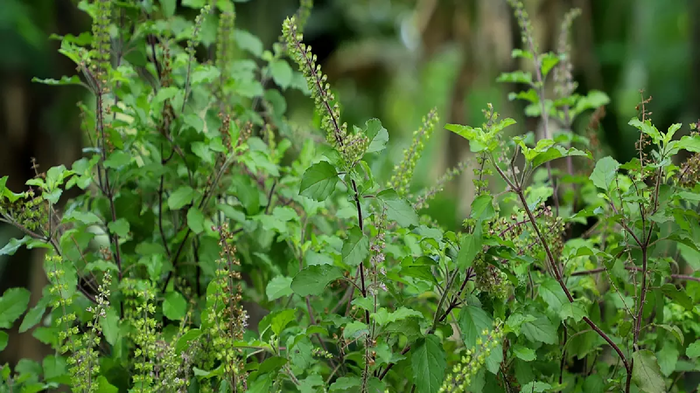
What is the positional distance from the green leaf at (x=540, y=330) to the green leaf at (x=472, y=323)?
7 centimetres

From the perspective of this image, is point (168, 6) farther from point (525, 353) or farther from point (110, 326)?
point (525, 353)

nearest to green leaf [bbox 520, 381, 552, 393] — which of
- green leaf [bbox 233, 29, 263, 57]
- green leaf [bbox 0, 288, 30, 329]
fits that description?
green leaf [bbox 0, 288, 30, 329]

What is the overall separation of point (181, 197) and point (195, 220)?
6cm

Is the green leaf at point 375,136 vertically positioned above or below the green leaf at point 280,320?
above

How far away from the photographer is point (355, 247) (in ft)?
2.76

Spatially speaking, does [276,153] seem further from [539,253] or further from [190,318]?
[539,253]

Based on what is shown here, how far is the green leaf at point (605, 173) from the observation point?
3.12ft

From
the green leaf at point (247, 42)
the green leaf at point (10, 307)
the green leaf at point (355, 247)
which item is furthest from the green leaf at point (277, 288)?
the green leaf at point (247, 42)

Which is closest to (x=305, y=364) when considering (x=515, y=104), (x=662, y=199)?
(x=662, y=199)

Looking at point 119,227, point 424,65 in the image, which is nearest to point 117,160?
point 119,227

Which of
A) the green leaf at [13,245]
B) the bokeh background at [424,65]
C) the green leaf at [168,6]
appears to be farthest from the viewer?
the bokeh background at [424,65]

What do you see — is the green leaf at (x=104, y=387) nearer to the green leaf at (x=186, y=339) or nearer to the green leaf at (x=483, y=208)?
the green leaf at (x=186, y=339)

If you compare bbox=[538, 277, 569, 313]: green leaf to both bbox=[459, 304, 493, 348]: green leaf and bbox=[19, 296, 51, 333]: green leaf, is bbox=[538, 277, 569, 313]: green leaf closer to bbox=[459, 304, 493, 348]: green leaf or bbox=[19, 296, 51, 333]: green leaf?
bbox=[459, 304, 493, 348]: green leaf

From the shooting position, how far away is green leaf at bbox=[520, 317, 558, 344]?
912mm
